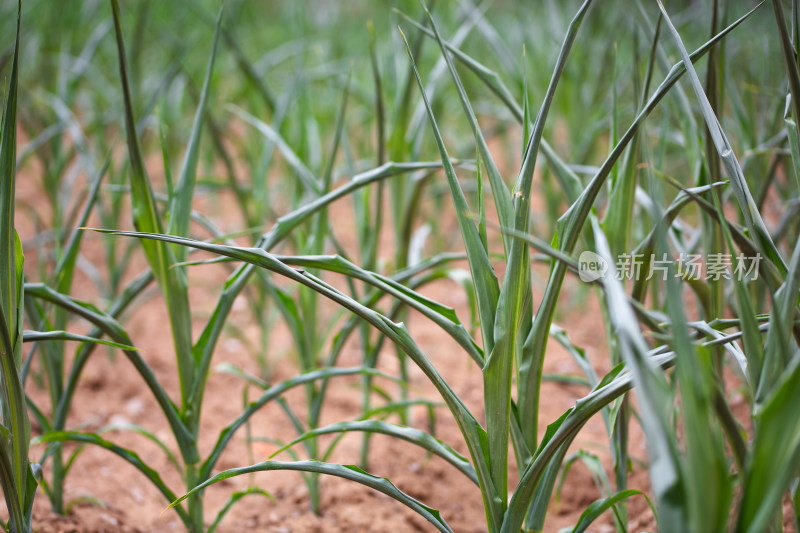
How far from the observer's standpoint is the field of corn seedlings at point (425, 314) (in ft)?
1.70

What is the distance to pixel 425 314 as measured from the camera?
0.60 meters

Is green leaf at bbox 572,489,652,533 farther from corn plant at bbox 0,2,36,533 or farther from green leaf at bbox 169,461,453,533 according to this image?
corn plant at bbox 0,2,36,533

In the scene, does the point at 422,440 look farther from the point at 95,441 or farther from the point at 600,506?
the point at 95,441

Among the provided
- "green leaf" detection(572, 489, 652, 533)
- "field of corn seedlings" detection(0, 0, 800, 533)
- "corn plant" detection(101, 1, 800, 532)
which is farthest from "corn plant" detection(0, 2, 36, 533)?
"green leaf" detection(572, 489, 652, 533)

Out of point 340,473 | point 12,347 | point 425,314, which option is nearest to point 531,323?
point 425,314

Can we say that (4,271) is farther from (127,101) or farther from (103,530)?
(103,530)

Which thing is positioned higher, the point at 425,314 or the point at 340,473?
the point at 425,314

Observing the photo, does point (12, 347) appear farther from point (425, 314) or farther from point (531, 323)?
point (531, 323)

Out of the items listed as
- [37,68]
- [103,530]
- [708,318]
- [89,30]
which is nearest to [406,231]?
[708,318]

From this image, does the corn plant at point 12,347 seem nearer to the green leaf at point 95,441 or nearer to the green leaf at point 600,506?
the green leaf at point 95,441

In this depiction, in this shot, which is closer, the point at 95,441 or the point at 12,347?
the point at 12,347

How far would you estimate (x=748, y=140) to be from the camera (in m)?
1.08

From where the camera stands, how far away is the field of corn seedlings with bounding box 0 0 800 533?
52 centimetres

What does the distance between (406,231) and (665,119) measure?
459 mm
